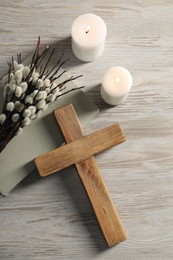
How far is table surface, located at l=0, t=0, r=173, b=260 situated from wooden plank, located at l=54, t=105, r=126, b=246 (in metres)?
0.04

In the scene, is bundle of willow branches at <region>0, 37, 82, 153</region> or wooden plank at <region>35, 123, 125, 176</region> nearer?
bundle of willow branches at <region>0, 37, 82, 153</region>

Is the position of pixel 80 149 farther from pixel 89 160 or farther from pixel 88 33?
pixel 88 33

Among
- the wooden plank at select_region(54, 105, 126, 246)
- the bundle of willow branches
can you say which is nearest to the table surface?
the wooden plank at select_region(54, 105, 126, 246)

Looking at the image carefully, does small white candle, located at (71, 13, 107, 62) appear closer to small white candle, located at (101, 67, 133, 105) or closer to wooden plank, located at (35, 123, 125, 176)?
small white candle, located at (101, 67, 133, 105)

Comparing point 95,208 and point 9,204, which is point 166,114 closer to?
point 95,208

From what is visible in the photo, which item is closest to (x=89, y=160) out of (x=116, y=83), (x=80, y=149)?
(x=80, y=149)

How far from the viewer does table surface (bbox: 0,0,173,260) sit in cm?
83

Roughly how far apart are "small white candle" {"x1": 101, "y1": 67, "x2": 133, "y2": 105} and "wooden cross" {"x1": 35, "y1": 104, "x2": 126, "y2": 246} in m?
0.06

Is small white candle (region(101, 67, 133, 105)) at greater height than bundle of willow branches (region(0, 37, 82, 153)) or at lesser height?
lesser

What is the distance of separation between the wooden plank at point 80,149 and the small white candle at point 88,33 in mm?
166

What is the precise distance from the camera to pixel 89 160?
81 centimetres

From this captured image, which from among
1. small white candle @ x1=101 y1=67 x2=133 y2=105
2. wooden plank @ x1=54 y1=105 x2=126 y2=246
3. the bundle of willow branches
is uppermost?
the bundle of willow branches

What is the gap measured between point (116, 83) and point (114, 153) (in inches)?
5.8

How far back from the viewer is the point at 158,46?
88cm
